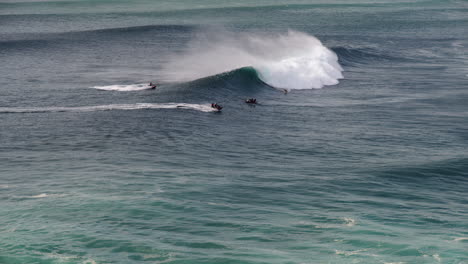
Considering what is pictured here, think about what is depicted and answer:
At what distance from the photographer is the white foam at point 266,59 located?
9650cm

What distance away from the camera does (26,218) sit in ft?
136

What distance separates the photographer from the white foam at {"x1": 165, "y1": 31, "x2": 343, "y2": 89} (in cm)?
9650

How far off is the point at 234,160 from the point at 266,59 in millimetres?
61774

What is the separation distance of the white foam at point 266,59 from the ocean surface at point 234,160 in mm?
603

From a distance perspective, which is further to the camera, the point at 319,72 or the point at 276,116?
the point at 319,72

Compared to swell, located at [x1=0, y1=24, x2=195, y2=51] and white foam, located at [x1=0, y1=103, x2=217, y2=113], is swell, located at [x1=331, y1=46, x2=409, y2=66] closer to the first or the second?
white foam, located at [x1=0, y1=103, x2=217, y2=113]

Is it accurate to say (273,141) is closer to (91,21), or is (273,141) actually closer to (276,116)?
(276,116)

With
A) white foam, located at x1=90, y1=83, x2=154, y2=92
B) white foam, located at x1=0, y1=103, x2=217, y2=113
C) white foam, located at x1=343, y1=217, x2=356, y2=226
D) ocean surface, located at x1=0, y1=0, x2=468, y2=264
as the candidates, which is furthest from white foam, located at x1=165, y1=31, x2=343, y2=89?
white foam, located at x1=343, y1=217, x2=356, y2=226

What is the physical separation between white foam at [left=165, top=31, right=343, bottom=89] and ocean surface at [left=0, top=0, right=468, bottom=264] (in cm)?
60

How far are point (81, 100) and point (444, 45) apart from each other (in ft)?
298

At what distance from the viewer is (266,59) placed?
375ft

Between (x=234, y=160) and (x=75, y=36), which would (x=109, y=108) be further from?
(x=75, y=36)

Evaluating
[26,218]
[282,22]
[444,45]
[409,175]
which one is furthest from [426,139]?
[282,22]

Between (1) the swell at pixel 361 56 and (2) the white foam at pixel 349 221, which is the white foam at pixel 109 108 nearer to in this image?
(2) the white foam at pixel 349 221
